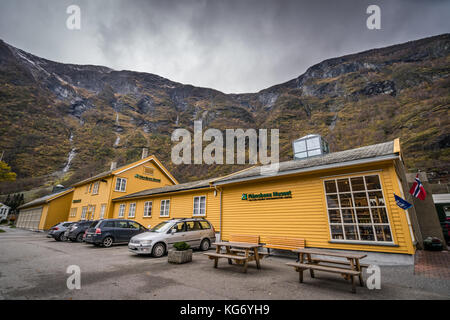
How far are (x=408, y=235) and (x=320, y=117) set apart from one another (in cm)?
7954

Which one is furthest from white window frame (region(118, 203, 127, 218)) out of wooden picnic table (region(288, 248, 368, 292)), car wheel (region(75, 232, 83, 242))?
wooden picnic table (region(288, 248, 368, 292))

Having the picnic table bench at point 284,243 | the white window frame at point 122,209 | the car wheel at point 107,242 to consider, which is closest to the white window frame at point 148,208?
the white window frame at point 122,209

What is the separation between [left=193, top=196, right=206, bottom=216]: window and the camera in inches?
528

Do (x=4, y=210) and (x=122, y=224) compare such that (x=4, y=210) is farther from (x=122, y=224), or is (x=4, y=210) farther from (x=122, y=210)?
(x=122, y=224)

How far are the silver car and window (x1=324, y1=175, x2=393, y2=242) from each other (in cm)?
616

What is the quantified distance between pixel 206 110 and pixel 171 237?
104230 mm

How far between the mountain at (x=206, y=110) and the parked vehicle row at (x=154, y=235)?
4215 centimetres

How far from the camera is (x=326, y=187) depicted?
26.7 feet

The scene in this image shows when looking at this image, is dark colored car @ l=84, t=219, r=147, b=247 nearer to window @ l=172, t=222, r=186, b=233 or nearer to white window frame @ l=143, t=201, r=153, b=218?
white window frame @ l=143, t=201, r=153, b=218

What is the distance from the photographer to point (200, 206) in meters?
13.6

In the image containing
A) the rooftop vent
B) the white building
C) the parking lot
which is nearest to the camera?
the parking lot
